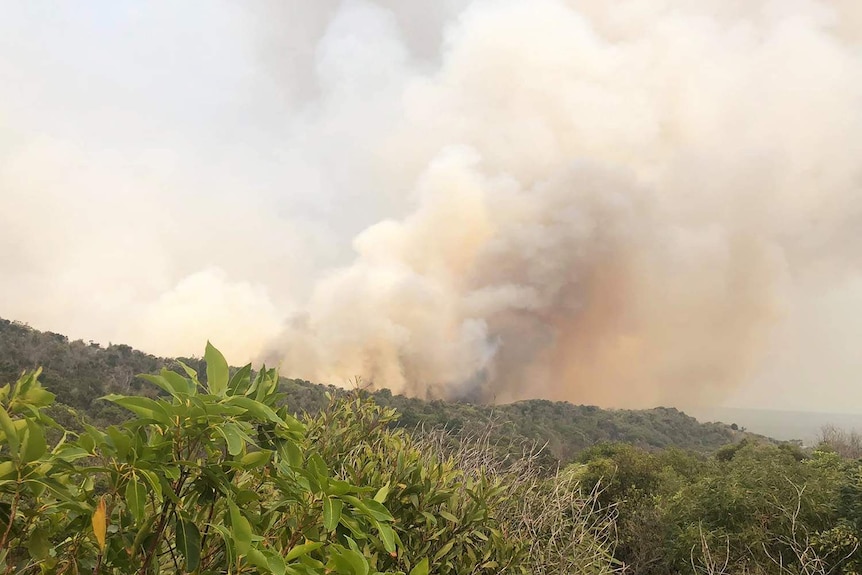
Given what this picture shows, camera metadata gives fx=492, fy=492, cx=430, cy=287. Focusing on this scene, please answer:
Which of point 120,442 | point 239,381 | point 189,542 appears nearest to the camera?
point 120,442

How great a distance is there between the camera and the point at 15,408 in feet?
4.21

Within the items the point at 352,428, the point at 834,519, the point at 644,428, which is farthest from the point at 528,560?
the point at 644,428

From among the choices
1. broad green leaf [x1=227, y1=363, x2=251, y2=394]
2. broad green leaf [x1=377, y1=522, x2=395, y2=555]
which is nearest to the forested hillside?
broad green leaf [x1=227, y1=363, x2=251, y2=394]

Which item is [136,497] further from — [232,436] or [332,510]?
[332,510]

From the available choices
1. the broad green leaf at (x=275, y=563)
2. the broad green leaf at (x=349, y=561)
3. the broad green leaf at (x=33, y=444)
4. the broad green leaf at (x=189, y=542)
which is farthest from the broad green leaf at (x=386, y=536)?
the broad green leaf at (x=33, y=444)

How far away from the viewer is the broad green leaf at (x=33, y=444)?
0.99 metres

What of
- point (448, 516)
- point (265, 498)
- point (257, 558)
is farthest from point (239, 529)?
point (448, 516)

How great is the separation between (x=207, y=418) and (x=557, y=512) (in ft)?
14.1

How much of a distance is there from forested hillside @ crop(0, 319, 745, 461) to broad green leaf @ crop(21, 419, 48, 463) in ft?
17.8

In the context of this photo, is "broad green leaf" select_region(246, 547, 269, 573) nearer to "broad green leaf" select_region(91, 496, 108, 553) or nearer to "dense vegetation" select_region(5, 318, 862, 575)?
"dense vegetation" select_region(5, 318, 862, 575)

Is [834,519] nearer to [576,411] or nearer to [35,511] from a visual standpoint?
[35,511]

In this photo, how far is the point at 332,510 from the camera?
1.09 m

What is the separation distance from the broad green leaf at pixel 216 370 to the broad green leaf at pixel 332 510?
371 mm

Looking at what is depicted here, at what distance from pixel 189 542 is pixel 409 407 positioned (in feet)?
173
